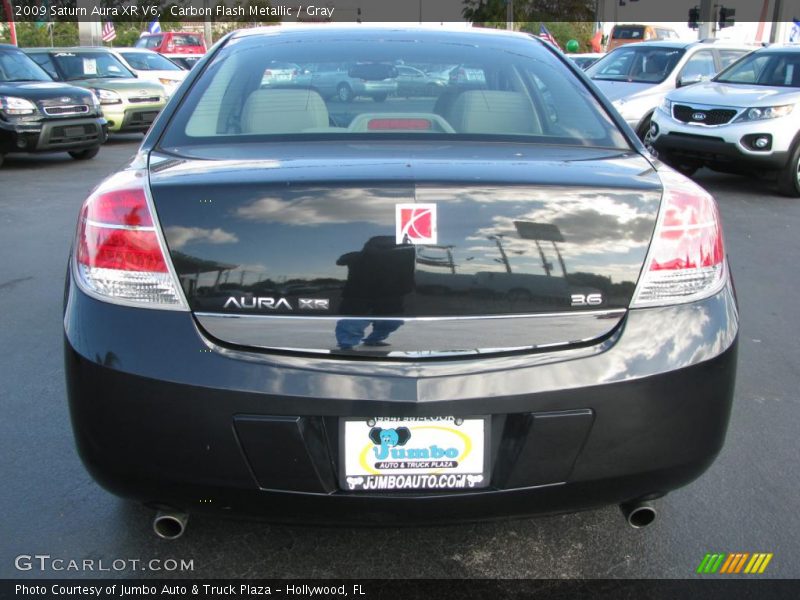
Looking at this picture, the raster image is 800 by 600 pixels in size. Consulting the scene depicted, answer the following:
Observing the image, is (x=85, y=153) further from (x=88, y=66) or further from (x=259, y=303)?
(x=259, y=303)

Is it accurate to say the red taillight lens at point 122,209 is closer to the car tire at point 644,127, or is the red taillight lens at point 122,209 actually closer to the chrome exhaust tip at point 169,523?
the chrome exhaust tip at point 169,523

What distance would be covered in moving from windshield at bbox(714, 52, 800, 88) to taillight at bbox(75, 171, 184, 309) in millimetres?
9699

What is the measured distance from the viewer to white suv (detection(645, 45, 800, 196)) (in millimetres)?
9367

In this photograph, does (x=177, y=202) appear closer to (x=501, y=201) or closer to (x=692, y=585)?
(x=501, y=201)

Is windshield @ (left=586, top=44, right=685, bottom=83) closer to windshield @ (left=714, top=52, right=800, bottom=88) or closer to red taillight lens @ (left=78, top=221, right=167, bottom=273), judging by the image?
windshield @ (left=714, top=52, right=800, bottom=88)

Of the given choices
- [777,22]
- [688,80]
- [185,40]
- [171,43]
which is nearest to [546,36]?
[688,80]

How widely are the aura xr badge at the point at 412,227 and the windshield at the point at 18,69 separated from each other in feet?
37.5

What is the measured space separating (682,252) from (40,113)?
35.4ft

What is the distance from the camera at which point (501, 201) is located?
7.00ft

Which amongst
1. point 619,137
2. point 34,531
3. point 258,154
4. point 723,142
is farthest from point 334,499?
point 723,142

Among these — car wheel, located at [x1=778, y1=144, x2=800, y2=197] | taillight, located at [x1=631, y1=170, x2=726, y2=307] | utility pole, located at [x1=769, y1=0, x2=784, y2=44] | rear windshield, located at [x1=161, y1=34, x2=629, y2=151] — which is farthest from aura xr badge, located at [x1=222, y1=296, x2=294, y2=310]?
utility pole, located at [x1=769, y1=0, x2=784, y2=44]

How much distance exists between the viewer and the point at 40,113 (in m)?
11.3

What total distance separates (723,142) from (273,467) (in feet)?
28.4

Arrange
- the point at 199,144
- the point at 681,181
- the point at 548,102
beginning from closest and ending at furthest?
the point at 681,181 → the point at 199,144 → the point at 548,102
